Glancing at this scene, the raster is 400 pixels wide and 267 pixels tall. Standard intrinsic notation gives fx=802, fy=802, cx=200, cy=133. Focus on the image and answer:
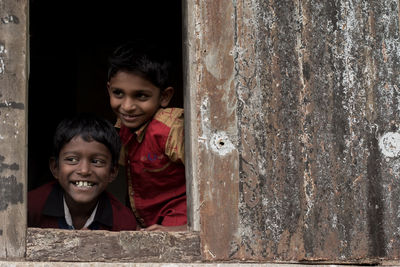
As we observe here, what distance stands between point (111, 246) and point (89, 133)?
122 centimetres

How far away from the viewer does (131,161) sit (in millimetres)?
4070

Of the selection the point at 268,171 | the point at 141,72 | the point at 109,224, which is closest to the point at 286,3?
the point at 268,171

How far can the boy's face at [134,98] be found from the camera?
13.0 feet

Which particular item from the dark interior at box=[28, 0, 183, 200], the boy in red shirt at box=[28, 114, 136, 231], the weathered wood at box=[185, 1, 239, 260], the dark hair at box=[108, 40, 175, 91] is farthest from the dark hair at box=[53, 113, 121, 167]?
the dark interior at box=[28, 0, 183, 200]

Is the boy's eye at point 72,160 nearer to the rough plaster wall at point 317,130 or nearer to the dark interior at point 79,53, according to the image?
the rough plaster wall at point 317,130

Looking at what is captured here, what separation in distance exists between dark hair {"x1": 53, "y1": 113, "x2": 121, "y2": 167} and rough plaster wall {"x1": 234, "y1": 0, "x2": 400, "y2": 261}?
111cm

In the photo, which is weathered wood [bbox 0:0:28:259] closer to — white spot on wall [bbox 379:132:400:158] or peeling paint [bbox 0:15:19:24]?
peeling paint [bbox 0:15:19:24]

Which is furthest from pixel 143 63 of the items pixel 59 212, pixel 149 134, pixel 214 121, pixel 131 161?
pixel 214 121

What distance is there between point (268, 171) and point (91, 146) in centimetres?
120

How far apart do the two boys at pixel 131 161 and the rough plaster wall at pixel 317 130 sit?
838mm

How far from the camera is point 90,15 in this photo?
6125 mm

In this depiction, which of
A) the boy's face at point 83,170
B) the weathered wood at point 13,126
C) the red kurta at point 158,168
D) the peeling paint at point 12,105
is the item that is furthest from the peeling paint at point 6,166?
the red kurta at point 158,168

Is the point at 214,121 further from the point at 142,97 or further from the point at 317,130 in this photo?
→ the point at 142,97

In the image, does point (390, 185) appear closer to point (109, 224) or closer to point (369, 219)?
point (369, 219)
